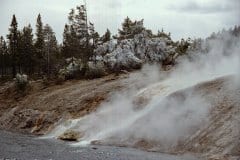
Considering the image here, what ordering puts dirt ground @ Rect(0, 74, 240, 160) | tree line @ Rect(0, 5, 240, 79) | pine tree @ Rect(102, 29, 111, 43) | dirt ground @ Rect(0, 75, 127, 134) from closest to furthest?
dirt ground @ Rect(0, 74, 240, 160) < dirt ground @ Rect(0, 75, 127, 134) < tree line @ Rect(0, 5, 240, 79) < pine tree @ Rect(102, 29, 111, 43)

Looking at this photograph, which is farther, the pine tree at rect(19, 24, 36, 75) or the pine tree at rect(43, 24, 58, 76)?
the pine tree at rect(19, 24, 36, 75)

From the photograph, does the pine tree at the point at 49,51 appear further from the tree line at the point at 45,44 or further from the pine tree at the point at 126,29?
the pine tree at the point at 126,29

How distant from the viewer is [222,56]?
48.7 meters

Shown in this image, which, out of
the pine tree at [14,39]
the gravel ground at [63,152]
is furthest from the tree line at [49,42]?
the gravel ground at [63,152]

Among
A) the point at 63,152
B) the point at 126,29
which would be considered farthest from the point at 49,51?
the point at 63,152

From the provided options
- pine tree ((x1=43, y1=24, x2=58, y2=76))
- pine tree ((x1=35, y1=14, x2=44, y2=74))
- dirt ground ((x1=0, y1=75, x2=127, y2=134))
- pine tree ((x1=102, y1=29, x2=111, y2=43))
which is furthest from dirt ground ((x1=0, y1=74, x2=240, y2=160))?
pine tree ((x1=102, y1=29, x2=111, y2=43))

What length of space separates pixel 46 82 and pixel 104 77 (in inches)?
384

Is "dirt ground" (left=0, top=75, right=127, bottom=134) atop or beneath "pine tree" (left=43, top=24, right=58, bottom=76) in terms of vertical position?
beneath

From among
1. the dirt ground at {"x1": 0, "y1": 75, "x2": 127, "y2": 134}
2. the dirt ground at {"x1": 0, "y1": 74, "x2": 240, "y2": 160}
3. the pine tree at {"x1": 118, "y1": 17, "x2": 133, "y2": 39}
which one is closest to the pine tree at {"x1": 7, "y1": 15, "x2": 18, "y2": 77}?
the pine tree at {"x1": 118, "y1": 17, "x2": 133, "y2": 39}

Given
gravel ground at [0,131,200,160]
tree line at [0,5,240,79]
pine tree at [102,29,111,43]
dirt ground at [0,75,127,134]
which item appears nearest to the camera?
gravel ground at [0,131,200,160]

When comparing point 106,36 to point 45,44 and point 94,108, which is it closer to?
point 45,44

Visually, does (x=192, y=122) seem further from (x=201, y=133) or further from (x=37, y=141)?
(x=37, y=141)

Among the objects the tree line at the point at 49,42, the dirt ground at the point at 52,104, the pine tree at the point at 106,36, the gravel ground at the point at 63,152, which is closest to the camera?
the gravel ground at the point at 63,152

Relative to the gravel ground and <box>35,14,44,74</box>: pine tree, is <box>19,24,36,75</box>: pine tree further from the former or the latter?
the gravel ground
